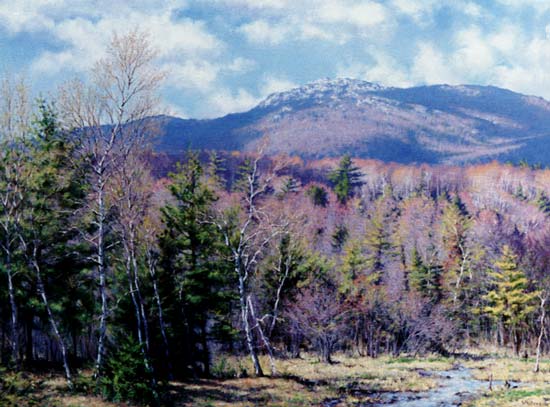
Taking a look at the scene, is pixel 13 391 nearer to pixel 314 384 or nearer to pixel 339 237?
pixel 314 384

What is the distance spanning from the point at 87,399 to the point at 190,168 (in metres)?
12.6

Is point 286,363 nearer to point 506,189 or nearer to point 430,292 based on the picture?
point 430,292

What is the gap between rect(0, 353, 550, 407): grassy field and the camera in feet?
59.5

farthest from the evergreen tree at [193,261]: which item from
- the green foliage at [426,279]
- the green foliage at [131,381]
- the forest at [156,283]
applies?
the green foliage at [426,279]

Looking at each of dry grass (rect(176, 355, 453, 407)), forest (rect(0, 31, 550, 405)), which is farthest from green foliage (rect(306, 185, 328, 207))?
dry grass (rect(176, 355, 453, 407))

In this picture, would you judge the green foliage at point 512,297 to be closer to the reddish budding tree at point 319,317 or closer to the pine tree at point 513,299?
the pine tree at point 513,299

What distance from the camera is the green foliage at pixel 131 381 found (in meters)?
17.5

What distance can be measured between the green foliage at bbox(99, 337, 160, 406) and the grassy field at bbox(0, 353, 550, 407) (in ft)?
1.63

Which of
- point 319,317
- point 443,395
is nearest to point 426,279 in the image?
point 319,317

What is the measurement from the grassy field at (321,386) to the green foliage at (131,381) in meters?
0.50

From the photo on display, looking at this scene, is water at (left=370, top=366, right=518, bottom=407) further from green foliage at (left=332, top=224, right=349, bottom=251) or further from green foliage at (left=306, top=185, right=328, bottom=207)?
green foliage at (left=306, top=185, right=328, bottom=207)

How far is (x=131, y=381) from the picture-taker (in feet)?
58.1

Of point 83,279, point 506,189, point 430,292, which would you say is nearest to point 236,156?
point 506,189

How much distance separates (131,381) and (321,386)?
10445 mm
